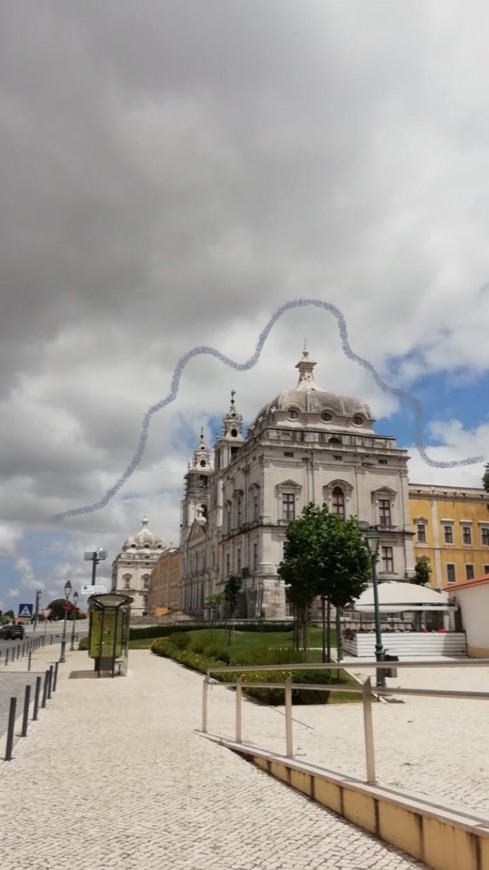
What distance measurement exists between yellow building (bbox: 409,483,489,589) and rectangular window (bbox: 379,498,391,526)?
6878mm

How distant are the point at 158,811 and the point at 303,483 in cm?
5664

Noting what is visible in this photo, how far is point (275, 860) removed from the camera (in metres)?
4.93

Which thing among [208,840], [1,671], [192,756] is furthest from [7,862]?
[1,671]

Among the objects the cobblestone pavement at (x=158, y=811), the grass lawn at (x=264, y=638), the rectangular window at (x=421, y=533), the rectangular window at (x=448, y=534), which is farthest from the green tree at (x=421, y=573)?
the cobblestone pavement at (x=158, y=811)

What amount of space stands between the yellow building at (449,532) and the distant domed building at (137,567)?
104015 mm

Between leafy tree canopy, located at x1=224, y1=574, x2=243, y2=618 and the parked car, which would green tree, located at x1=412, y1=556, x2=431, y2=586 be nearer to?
leafy tree canopy, located at x1=224, y1=574, x2=243, y2=618

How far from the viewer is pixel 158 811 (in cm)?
649

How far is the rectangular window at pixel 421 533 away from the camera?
70.3 meters

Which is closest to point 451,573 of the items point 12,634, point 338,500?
point 338,500

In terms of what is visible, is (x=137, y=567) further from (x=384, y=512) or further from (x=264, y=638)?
(x=264, y=638)

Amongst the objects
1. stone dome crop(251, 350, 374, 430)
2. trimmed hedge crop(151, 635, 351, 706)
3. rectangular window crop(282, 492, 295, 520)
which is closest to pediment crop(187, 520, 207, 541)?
stone dome crop(251, 350, 374, 430)

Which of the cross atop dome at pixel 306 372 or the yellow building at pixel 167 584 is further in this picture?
the yellow building at pixel 167 584

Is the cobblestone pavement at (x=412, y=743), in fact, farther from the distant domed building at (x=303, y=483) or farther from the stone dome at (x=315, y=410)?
the stone dome at (x=315, y=410)

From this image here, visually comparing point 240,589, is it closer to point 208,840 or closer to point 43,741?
point 43,741
